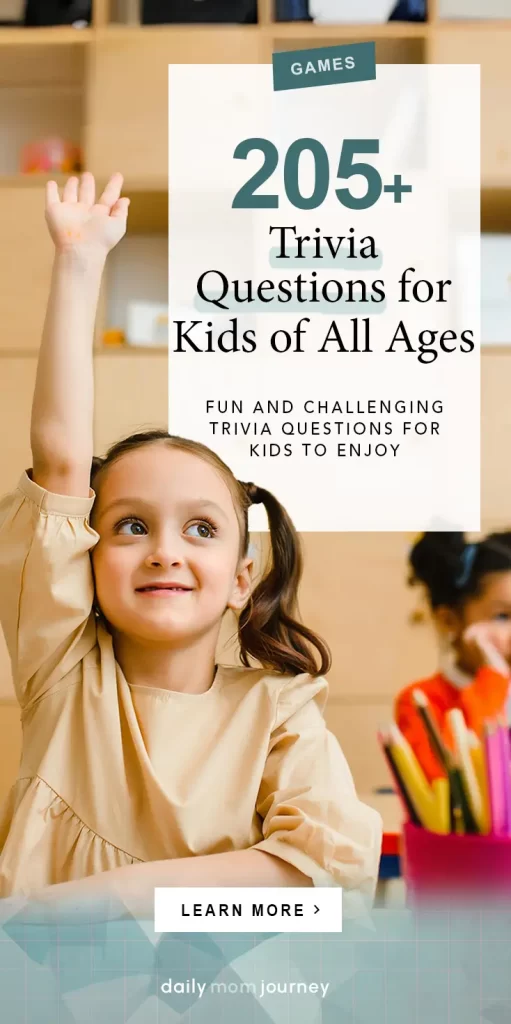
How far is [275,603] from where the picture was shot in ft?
2.37

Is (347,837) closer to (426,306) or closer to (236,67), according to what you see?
(426,306)

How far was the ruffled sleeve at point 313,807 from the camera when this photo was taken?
0.66 m

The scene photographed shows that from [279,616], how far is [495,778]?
0.61ft

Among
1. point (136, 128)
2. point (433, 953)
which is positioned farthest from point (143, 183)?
point (433, 953)

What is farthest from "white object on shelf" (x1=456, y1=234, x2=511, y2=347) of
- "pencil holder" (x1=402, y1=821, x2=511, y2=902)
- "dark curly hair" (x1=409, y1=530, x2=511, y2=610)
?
"pencil holder" (x1=402, y1=821, x2=511, y2=902)

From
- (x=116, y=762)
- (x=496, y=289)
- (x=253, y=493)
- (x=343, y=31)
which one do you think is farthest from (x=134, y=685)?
(x=343, y=31)

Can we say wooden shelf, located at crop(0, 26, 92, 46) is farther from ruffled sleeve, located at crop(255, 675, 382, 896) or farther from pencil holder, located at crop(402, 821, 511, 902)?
pencil holder, located at crop(402, 821, 511, 902)

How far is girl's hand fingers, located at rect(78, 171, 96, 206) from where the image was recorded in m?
0.71

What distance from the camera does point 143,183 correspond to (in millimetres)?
731

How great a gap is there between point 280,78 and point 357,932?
2.01 feet

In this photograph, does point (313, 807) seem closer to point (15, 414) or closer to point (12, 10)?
point (15, 414)

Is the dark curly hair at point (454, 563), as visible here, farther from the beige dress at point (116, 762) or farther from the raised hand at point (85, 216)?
the raised hand at point (85, 216)

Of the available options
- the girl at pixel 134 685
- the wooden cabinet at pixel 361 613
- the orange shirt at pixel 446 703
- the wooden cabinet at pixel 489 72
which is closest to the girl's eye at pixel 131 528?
the girl at pixel 134 685

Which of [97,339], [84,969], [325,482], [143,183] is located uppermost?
[143,183]
